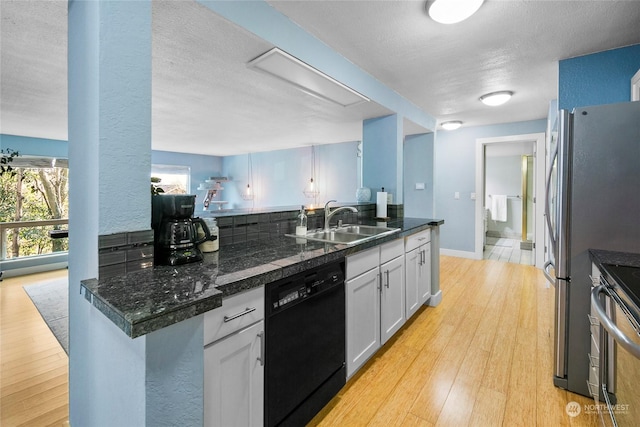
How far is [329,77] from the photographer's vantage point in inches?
84.4

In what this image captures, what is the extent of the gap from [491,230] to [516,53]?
5.89 meters

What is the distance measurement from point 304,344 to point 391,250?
1000 millimetres

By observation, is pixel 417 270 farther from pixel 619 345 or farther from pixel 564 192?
pixel 619 345

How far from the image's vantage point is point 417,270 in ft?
8.32

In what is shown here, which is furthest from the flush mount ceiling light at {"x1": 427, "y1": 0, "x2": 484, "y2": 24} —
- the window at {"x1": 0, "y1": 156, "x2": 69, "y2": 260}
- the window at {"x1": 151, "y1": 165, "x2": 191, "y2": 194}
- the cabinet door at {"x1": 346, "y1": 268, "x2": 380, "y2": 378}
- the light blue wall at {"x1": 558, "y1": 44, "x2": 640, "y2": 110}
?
the window at {"x1": 151, "y1": 165, "x2": 191, "y2": 194}

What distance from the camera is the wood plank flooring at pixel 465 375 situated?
151 centimetres

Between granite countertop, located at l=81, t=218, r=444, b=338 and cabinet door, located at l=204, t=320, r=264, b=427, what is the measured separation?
→ 0.20 m

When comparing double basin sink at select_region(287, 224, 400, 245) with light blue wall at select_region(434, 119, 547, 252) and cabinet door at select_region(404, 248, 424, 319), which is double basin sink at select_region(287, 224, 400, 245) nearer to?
cabinet door at select_region(404, 248, 424, 319)

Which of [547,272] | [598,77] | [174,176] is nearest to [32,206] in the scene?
[174,176]

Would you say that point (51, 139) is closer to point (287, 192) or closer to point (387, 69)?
point (287, 192)

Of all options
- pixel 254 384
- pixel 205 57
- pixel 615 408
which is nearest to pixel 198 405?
pixel 254 384

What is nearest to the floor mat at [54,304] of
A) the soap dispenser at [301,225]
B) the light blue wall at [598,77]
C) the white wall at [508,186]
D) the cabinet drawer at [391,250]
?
the soap dispenser at [301,225]

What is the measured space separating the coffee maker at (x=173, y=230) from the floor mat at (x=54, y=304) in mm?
1919

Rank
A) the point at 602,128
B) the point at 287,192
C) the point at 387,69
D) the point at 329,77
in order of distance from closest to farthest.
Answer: the point at 602,128, the point at 329,77, the point at 387,69, the point at 287,192
